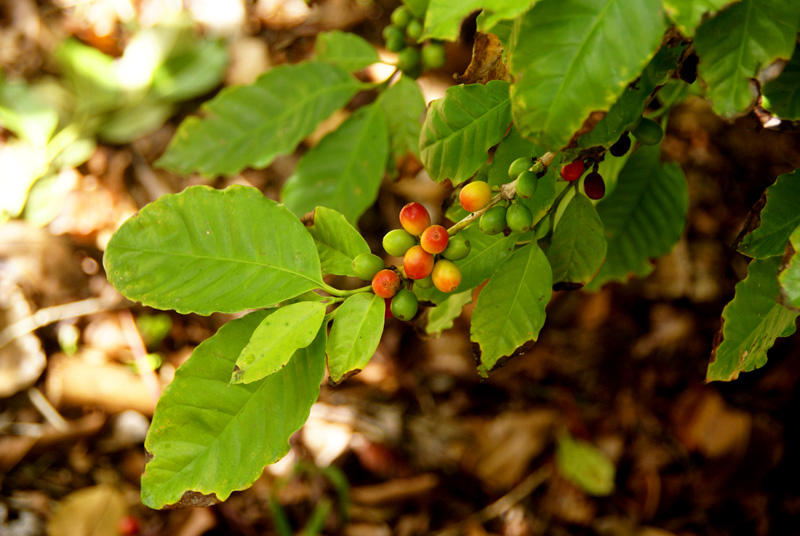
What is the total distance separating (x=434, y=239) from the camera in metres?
0.72

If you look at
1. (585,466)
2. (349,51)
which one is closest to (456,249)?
(349,51)

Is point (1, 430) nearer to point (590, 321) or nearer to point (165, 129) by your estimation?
point (165, 129)

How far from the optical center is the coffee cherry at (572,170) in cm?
80

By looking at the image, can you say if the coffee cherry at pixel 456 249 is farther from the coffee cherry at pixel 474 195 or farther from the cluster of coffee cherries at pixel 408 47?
the cluster of coffee cherries at pixel 408 47

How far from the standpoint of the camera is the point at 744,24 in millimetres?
650

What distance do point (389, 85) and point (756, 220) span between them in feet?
2.38

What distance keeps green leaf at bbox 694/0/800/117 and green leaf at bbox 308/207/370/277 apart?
0.44 meters

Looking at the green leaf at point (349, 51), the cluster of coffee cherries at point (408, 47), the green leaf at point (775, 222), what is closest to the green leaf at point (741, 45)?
the green leaf at point (775, 222)

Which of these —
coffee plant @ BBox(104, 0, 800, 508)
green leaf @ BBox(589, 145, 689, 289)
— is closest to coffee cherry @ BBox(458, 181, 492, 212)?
coffee plant @ BBox(104, 0, 800, 508)

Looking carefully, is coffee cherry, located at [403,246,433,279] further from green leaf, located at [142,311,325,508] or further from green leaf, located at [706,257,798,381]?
green leaf, located at [706,257,798,381]

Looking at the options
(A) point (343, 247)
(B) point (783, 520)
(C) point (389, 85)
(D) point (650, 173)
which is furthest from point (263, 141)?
(B) point (783, 520)

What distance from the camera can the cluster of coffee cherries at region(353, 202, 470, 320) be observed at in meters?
0.72

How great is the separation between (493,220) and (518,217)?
3cm

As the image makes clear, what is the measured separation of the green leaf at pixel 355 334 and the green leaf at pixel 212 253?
6 centimetres
